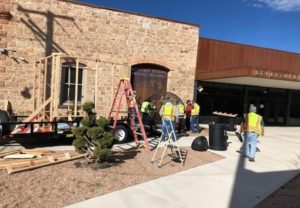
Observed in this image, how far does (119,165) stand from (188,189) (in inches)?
89.9

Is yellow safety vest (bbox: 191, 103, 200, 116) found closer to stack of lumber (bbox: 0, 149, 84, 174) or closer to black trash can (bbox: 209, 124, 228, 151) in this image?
black trash can (bbox: 209, 124, 228, 151)

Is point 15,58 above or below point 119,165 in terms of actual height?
above

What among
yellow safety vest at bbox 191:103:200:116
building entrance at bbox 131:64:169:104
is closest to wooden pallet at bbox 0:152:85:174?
yellow safety vest at bbox 191:103:200:116

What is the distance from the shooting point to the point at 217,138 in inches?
476

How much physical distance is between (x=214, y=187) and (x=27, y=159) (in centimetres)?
469

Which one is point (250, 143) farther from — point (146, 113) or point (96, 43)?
point (96, 43)

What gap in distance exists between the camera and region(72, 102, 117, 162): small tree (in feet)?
27.3

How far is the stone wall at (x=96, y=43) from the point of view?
48.7 feet

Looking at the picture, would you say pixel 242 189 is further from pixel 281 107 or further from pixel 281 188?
pixel 281 107

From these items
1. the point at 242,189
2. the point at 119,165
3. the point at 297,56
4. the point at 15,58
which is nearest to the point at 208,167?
the point at 242,189

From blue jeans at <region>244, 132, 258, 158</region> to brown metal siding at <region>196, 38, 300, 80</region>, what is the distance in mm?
8239

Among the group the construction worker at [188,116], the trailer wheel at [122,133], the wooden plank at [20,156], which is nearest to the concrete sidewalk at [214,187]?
the wooden plank at [20,156]

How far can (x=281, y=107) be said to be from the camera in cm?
2700

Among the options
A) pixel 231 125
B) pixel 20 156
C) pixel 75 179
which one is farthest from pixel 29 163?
pixel 231 125
